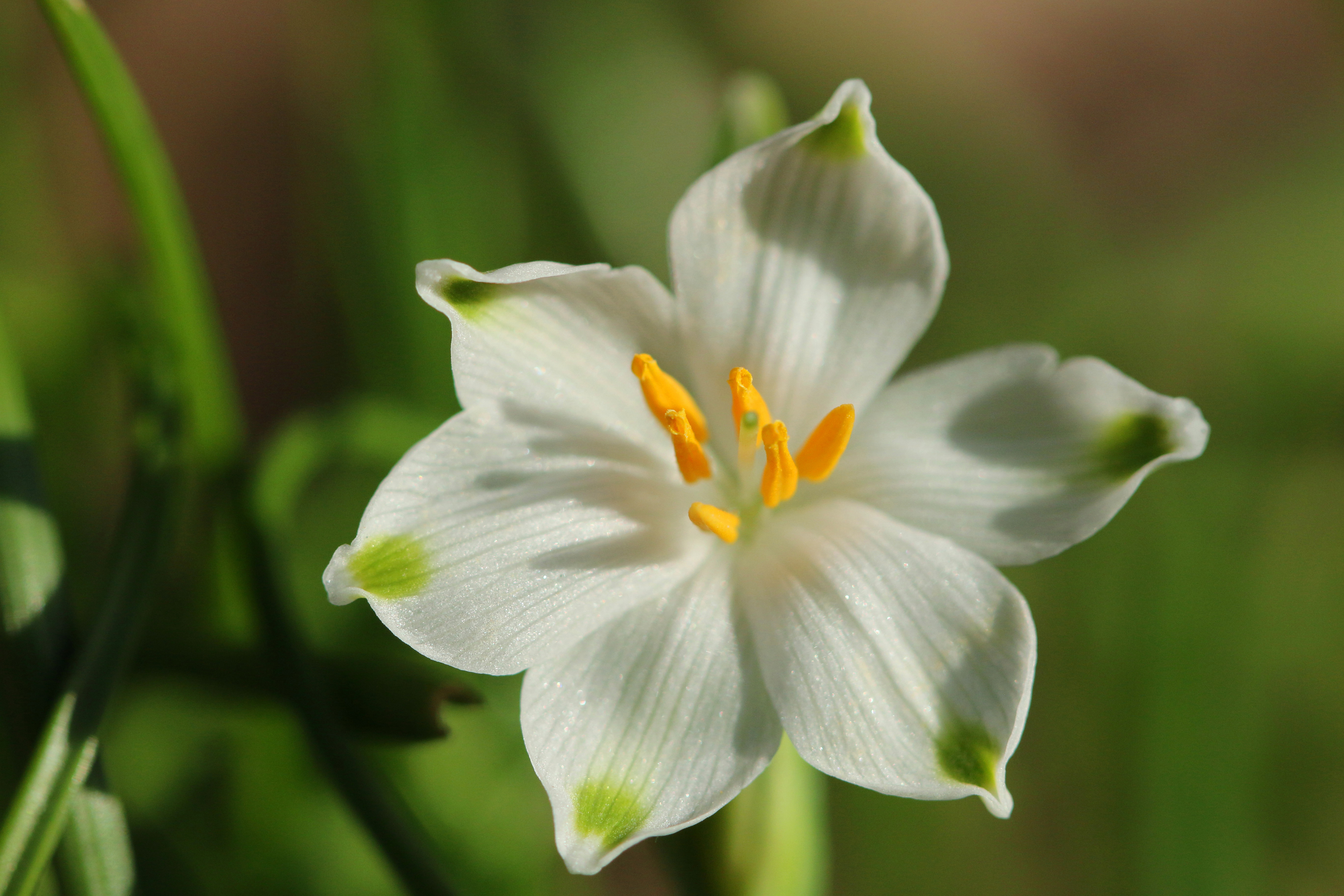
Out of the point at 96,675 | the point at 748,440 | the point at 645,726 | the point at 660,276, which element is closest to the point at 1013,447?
the point at 748,440

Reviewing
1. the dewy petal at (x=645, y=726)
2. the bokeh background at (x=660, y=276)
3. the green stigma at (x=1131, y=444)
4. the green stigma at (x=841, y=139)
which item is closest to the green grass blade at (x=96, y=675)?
the bokeh background at (x=660, y=276)

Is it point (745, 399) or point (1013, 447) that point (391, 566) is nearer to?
point (745, 399)

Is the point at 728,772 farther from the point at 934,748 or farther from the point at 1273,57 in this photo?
the point at 1273,57

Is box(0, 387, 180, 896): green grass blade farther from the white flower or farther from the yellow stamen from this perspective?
the yellow stamen

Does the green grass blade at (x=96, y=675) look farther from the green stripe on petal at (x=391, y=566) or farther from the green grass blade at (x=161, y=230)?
the green stripe on petal at (x=391, y=566)

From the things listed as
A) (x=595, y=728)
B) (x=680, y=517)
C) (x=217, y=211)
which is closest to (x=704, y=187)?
(x=680, y=517)

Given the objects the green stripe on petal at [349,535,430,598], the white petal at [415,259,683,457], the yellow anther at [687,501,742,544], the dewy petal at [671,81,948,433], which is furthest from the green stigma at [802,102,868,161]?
the green stripe on petal at [349,535,430,598]
